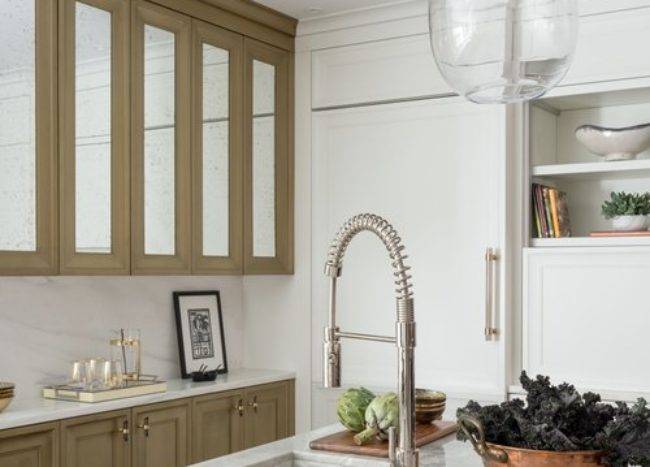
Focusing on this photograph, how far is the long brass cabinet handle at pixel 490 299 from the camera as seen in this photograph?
3910 mm

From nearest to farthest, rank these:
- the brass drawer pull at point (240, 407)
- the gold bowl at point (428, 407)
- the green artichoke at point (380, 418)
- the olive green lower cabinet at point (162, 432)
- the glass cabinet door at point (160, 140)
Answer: the green artichoke at point (380, 418) < the gold bowl at point (428, 407) < the olive green lower cabinet at point (162, 432) < the glass cabinet door at point (160, 140) < the brass drawer pull at point (240, 407)

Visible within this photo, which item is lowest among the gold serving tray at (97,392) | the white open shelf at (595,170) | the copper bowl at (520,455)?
the gold serving tray at (97,392)

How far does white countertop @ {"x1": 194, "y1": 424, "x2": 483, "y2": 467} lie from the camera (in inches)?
84.8

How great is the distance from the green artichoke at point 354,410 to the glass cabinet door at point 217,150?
1696 mm

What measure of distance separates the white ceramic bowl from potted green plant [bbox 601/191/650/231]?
17 centimetres

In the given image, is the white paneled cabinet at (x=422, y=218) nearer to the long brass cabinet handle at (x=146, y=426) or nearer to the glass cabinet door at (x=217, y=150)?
the glass cabinet door at (x=217, y=150)

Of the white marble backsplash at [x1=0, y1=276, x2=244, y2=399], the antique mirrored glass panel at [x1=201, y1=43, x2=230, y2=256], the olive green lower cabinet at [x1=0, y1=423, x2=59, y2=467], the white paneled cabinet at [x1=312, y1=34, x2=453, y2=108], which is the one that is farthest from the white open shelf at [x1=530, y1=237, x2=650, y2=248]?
the olive green lower cabinet at [x1=0, y1=423, x2=59, y2=467]

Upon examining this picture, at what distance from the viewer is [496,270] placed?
392 cm

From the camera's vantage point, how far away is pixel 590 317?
3.76m

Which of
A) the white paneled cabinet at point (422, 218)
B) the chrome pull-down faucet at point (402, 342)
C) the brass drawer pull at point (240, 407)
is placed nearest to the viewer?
the chrome pull-down faucet at point (402, 342)

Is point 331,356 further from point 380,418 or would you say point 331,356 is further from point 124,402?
point 124,402

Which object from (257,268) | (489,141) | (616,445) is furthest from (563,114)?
(616,445)

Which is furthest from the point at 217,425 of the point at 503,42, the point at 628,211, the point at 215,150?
the point at 503,42

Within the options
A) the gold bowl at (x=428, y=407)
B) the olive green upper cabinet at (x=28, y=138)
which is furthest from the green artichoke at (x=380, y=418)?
the olive green upper cabinet at (x=28, y=138)
